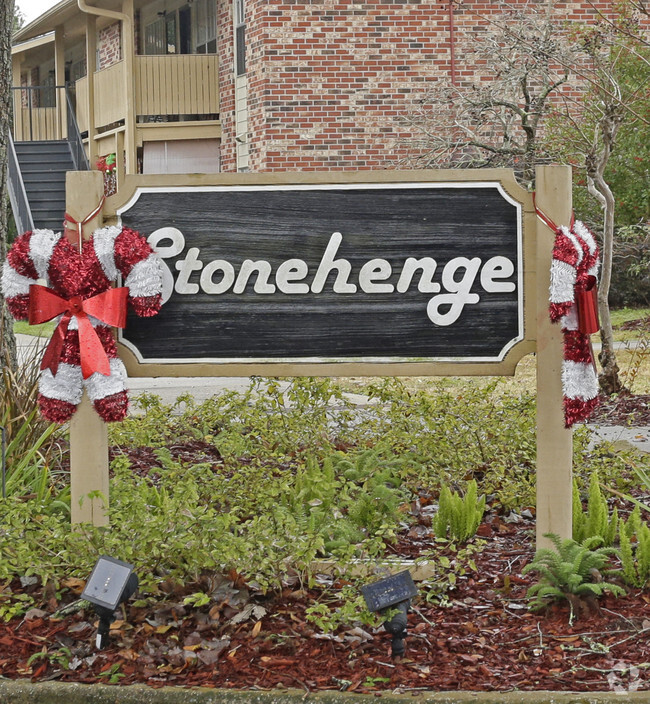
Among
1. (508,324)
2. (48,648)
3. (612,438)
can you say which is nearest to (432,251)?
(508,324)

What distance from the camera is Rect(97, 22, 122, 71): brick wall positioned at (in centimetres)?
2245

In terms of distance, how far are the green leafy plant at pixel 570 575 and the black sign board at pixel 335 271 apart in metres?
0.77

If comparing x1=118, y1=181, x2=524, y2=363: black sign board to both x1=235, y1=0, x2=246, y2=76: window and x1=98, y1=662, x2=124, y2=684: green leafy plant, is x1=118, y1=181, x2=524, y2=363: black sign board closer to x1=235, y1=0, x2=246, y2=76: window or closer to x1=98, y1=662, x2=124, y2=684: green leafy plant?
x1=98, y1=662, x2=124, y2=684: green leafy plant

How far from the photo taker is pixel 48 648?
12.1 ft

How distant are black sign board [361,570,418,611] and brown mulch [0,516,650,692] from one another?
218 mm

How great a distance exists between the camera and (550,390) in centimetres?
405

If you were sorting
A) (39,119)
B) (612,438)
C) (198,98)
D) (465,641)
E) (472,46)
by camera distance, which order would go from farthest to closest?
(39,119) → (198,98) → (472,46) → (612,438) → (465,641)

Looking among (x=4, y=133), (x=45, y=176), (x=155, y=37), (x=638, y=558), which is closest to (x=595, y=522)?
(x=638, y=558)

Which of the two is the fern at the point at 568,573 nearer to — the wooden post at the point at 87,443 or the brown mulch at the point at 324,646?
the brown mulch at the point at 324,646

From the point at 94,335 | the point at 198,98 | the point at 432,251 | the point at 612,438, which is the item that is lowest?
the point at 612,438

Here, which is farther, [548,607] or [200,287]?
[200,287]

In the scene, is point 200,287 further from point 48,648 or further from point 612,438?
point 612,438

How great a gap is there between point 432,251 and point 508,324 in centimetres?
41

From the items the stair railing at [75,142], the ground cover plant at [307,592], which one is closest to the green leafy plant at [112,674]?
the ground cover plant at [307,592]
